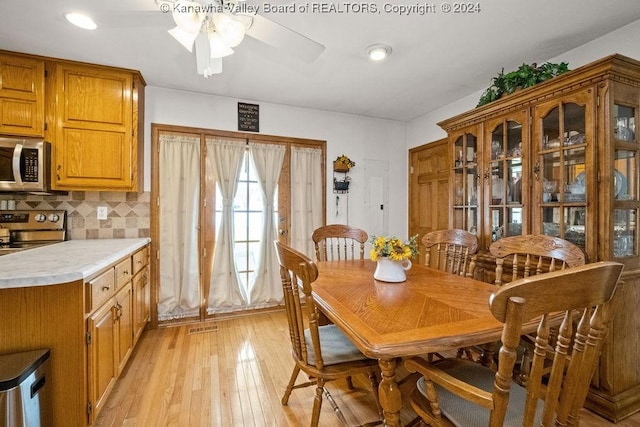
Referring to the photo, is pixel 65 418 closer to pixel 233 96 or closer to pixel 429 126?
pixel 233 96

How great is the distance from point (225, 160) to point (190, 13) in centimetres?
202

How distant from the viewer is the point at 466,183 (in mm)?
2652

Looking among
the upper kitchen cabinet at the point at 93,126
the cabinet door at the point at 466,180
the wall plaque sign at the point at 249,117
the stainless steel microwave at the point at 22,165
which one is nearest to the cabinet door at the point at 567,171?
the cabinet door at the point at 466,180

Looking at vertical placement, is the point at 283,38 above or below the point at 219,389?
above

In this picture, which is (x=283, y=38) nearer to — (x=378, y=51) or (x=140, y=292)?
(x=378, y=51)

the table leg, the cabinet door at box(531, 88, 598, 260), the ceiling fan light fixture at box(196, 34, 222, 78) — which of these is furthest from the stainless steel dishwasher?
the cabinet door at box(531, 88, 598, 260)

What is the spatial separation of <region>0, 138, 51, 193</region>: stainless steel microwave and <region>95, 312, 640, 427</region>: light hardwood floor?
5.11 ft

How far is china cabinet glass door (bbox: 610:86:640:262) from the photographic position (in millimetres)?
1708

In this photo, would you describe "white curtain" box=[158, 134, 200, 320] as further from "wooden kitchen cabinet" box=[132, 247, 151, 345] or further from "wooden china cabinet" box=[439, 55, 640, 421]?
"wooden china cabinet" box=[439, 55, 640, 421]

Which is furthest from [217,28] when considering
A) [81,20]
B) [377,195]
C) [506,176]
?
[377,195]

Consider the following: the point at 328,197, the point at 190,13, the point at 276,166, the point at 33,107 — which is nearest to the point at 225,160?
the point at 276,166

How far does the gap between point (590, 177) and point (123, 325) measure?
309 cm

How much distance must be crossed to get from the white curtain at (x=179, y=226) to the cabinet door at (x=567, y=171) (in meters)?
3.03

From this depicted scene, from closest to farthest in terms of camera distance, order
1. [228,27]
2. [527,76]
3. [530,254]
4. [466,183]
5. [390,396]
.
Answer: [390,396] → [228,27] → [530,254] → [527,76] → [466,183]
